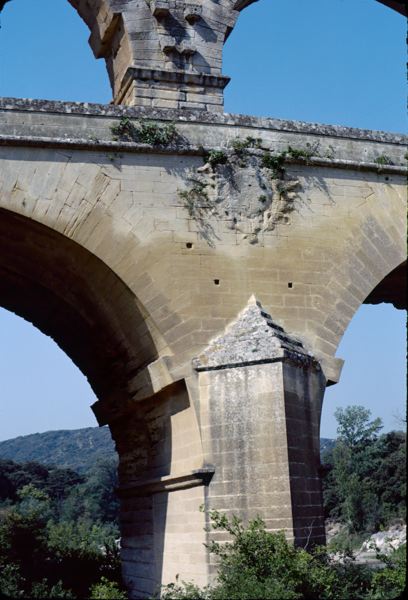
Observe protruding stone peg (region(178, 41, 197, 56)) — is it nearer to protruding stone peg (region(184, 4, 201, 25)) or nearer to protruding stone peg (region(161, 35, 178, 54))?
protruding stone peg (region(161, 35, 178, 54))

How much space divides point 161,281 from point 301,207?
196 cm

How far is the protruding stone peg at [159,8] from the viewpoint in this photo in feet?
36.9

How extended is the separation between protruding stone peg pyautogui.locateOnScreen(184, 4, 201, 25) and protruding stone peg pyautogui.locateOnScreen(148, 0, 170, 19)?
10.8 inches

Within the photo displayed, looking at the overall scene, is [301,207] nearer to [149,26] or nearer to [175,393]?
[175,393]

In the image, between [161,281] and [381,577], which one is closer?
[381,577]

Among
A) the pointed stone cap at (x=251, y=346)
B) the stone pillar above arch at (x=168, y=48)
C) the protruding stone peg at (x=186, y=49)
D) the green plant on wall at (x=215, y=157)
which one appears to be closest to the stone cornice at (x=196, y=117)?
the green plant on wall at (x=215, y=157)

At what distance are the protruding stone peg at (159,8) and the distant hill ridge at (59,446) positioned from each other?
7884 cm

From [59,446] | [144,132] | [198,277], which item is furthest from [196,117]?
[59,446]

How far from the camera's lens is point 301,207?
30.7 ft

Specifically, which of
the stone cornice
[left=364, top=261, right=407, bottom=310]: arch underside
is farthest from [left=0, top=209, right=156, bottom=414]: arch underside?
[left=364, top=261, right=407, bottom=310]: arch underside

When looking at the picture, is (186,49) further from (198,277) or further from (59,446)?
(59,446)

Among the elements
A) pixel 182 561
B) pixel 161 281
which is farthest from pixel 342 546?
pixel 161 281

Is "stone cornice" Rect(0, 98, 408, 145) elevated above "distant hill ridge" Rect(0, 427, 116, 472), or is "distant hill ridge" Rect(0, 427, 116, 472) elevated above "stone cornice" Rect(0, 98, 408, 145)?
"distant hill ridge" Rect(0, 427, 116, 472)

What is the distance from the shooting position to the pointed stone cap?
822 centimetres
